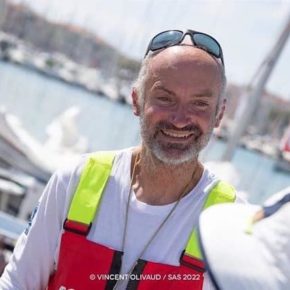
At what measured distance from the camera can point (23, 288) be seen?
245 centimetres

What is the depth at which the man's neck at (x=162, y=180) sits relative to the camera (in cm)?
241

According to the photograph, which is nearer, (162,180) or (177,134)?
(177,134)

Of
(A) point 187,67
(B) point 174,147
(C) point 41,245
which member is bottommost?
(C) point 41,245

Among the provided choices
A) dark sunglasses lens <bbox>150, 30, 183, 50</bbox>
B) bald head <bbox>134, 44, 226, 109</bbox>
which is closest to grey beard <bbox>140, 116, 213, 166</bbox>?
bald head <bbox>134, 44, 226, 109</bbox>

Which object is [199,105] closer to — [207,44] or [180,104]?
[180,104]

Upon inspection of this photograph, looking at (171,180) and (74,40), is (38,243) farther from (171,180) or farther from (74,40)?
(74,40)

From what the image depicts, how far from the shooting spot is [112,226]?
2.38 metres

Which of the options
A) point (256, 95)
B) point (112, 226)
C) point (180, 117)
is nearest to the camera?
point (180, 117)

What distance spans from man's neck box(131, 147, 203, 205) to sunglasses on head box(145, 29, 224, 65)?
37 cm

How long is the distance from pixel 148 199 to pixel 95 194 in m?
0.18

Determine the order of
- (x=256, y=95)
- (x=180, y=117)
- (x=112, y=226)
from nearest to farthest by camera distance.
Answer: (x=180, y=117) < (x=112, y=226) < (x=256, y=95)

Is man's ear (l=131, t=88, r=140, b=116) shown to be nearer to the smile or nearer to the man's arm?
the smile

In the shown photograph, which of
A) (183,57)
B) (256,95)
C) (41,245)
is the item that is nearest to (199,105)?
(183,57)

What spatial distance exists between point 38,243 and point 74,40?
90199 mm
